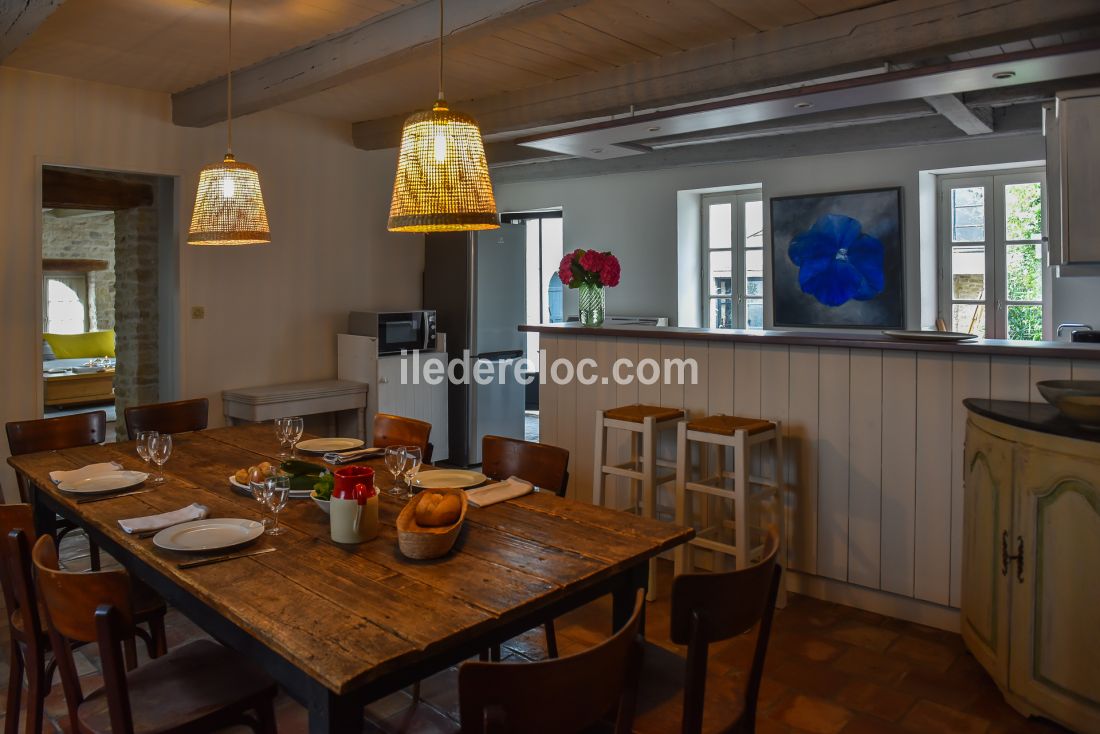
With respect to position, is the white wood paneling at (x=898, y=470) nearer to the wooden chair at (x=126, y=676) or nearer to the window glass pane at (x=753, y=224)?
the wooden chair at (x=126, y=676)

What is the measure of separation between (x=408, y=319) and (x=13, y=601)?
347 centimetres

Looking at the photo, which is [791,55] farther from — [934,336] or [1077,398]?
[1077,398]

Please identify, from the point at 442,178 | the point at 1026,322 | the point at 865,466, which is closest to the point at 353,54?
the point at 442,178

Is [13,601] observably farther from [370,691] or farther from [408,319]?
[408,319]

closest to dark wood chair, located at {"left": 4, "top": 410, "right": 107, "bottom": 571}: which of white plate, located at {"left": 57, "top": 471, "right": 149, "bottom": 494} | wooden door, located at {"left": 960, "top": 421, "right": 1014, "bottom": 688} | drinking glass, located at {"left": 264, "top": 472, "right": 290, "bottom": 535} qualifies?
white plate, located at {"left": 57, "top": 471, "right": 149, "bottom": 494}

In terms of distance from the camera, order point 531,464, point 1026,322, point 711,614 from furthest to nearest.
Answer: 1. point 1026,322
2. point 531,464
3. point 711,614

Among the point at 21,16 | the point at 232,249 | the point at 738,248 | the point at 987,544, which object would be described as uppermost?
the point at 21,16

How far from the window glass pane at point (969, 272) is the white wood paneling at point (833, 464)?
323 centimetres

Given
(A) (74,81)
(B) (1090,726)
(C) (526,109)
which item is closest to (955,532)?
(B) (1090,726)

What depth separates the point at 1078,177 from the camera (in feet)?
9.80

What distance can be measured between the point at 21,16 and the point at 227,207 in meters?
1.09

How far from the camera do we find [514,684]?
1.20 metres

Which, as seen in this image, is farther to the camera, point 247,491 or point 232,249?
point 232,249

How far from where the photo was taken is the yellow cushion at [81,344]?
9812mm
